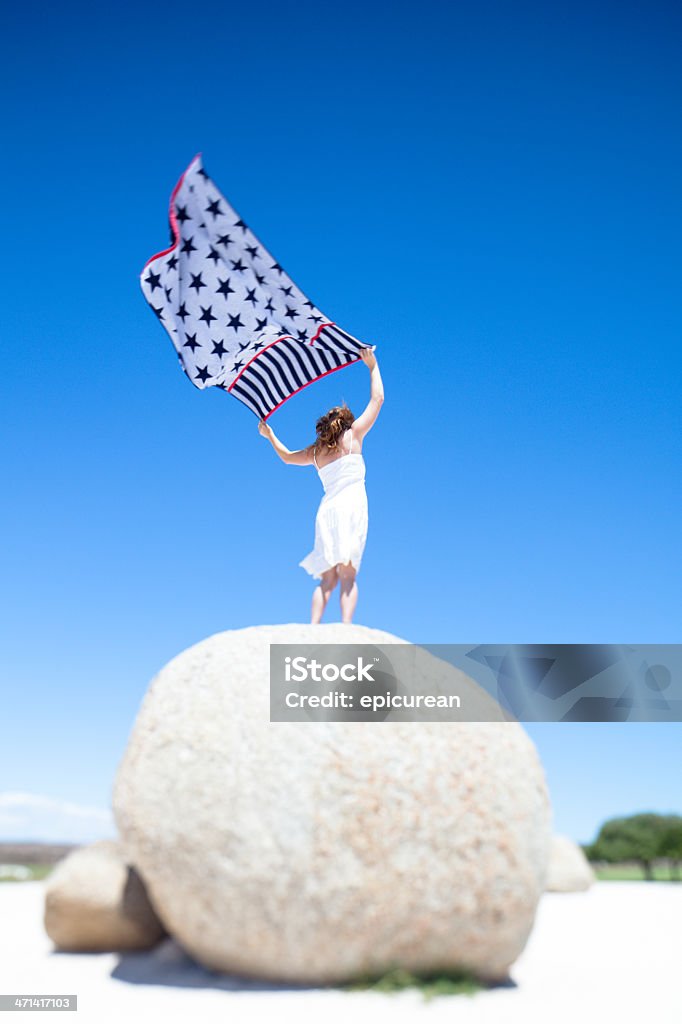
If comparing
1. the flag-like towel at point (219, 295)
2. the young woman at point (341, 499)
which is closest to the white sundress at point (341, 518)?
the young woman at point (341, 499)

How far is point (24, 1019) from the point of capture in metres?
5.41

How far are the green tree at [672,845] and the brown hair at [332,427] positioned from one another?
42.3 feet

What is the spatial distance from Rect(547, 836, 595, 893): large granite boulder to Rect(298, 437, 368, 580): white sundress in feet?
15.7

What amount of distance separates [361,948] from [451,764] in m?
1.42

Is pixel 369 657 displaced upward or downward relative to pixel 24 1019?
upward

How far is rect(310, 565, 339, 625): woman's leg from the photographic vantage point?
912cm

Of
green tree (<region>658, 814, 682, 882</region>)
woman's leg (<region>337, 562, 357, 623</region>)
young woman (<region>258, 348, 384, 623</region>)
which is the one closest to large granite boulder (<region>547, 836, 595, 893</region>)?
woman's leg (<region>337, 562, 357, 623</region>)

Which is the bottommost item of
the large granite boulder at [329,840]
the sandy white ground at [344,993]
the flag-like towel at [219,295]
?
the sandy white ground at [344,993]

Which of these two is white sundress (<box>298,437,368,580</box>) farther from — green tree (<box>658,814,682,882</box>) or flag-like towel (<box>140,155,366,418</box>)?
green tree (<box>658,814,682,882</box>)

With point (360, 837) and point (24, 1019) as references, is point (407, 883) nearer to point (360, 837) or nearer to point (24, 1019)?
point (360, 837)

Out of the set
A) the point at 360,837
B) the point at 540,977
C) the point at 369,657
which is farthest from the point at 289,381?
the point at 540,977

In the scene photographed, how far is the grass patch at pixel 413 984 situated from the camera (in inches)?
228

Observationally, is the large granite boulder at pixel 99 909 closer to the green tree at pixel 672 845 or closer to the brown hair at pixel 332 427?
the brown hair at pixel 332 427

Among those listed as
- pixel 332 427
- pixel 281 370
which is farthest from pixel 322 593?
pixel 281 370
